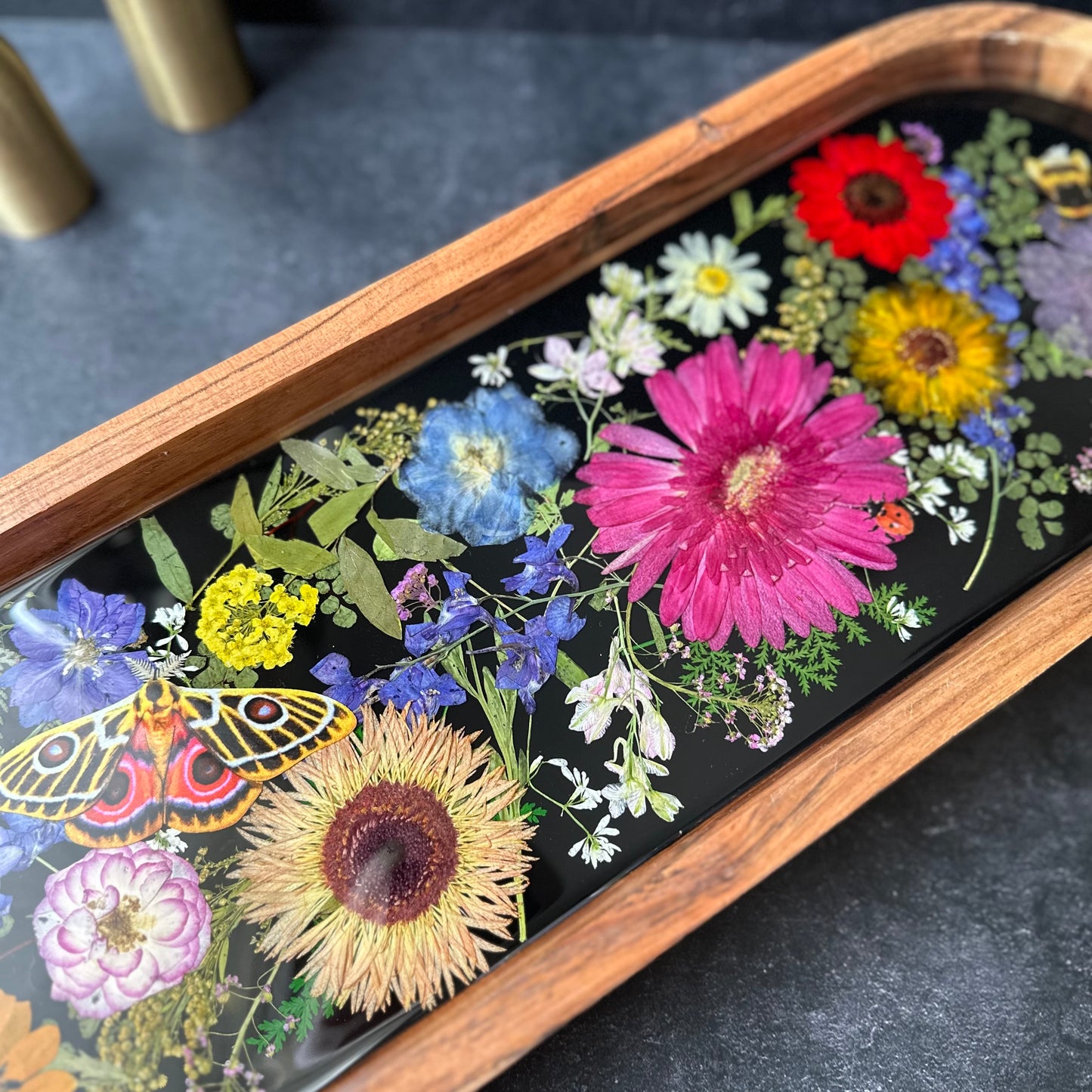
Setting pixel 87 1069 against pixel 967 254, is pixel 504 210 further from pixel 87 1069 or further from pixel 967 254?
pixel 87 1069

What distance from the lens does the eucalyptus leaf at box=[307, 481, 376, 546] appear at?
1.91 ft

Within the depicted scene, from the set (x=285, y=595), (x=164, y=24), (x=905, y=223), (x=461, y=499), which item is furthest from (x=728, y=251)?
(x=164, y=24)

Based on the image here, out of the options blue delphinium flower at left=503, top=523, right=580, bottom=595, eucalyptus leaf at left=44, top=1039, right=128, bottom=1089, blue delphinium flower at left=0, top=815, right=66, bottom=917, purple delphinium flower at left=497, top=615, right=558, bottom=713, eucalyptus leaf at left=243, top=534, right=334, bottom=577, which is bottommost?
eucalyptus leaf at left=44, top=1039, right=128, bottom=1089

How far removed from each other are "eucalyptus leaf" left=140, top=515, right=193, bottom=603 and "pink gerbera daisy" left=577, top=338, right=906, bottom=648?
233 millimetres

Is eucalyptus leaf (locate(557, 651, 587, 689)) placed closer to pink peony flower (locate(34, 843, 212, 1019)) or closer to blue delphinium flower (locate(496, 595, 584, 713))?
blue delphinium flower (locate(496, 595, 584, 713))

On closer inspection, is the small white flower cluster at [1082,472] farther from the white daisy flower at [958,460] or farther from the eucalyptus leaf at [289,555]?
the eucalyptus leaf at [289,555]

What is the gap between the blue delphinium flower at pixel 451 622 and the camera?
0.56m

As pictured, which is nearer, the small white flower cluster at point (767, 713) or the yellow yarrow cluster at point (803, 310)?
the small white flower cluster at point (767, 713)

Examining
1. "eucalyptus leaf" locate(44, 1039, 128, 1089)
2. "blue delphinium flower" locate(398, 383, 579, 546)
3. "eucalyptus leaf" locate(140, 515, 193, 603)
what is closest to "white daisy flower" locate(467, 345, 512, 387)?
"blue delphinium flower" locate(398, 383, 579, 546)

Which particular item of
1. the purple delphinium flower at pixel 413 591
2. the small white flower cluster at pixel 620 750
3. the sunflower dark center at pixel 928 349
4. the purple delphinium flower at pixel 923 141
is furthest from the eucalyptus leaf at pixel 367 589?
the purple delphinium flower at pixel 923 141

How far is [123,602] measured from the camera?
0.56 meters

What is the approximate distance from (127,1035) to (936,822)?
51cm

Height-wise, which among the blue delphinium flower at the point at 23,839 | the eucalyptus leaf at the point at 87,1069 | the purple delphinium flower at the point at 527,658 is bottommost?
the eucalyptus leaf at the point at 87,1069

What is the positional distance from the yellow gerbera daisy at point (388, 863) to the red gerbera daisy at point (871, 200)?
0.42m
